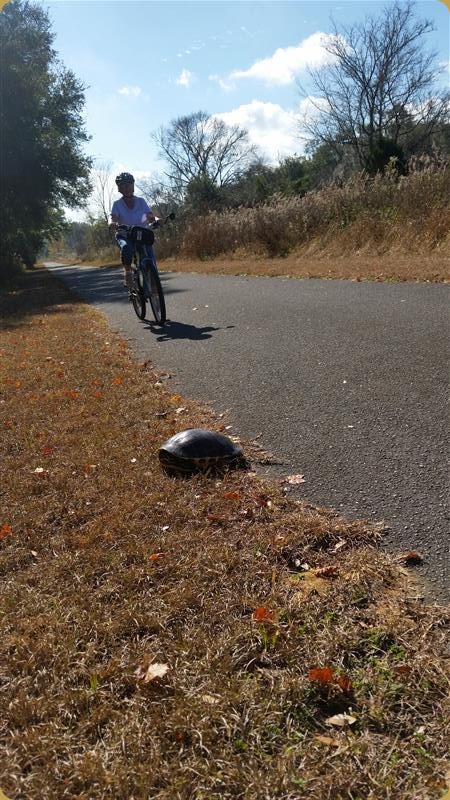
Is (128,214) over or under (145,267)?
over

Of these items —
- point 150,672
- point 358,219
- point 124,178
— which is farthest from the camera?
point 358,219

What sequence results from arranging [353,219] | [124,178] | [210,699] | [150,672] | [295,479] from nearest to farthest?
[210,699] → [150,672] → [295,479] → [124,178] → [353,219]

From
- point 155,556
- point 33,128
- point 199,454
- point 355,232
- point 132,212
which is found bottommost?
point 155,556

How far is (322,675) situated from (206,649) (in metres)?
0.36

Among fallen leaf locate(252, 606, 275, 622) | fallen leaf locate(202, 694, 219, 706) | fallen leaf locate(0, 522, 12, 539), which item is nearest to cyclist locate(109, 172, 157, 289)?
fallen leaf locate(0, 522, 12, 539)

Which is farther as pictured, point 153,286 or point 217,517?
point 153,286

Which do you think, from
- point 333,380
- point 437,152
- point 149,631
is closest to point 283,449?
point 333,380

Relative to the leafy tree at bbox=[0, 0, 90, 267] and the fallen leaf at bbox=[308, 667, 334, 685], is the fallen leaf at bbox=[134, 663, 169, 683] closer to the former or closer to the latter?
the fallen leaf at bbox=[308, 667, 334, 685]

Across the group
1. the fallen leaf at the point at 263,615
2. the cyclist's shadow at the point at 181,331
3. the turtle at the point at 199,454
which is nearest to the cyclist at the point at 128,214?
the cyclist's shadow at the point at 181,331

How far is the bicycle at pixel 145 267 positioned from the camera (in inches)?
289

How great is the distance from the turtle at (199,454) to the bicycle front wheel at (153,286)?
14.8 feet

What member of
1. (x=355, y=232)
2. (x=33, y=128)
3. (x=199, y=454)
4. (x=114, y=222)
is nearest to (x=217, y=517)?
(x=199, y=454)

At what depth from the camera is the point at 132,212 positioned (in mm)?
7617

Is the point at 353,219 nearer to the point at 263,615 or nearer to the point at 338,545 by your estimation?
the point at 338,545
